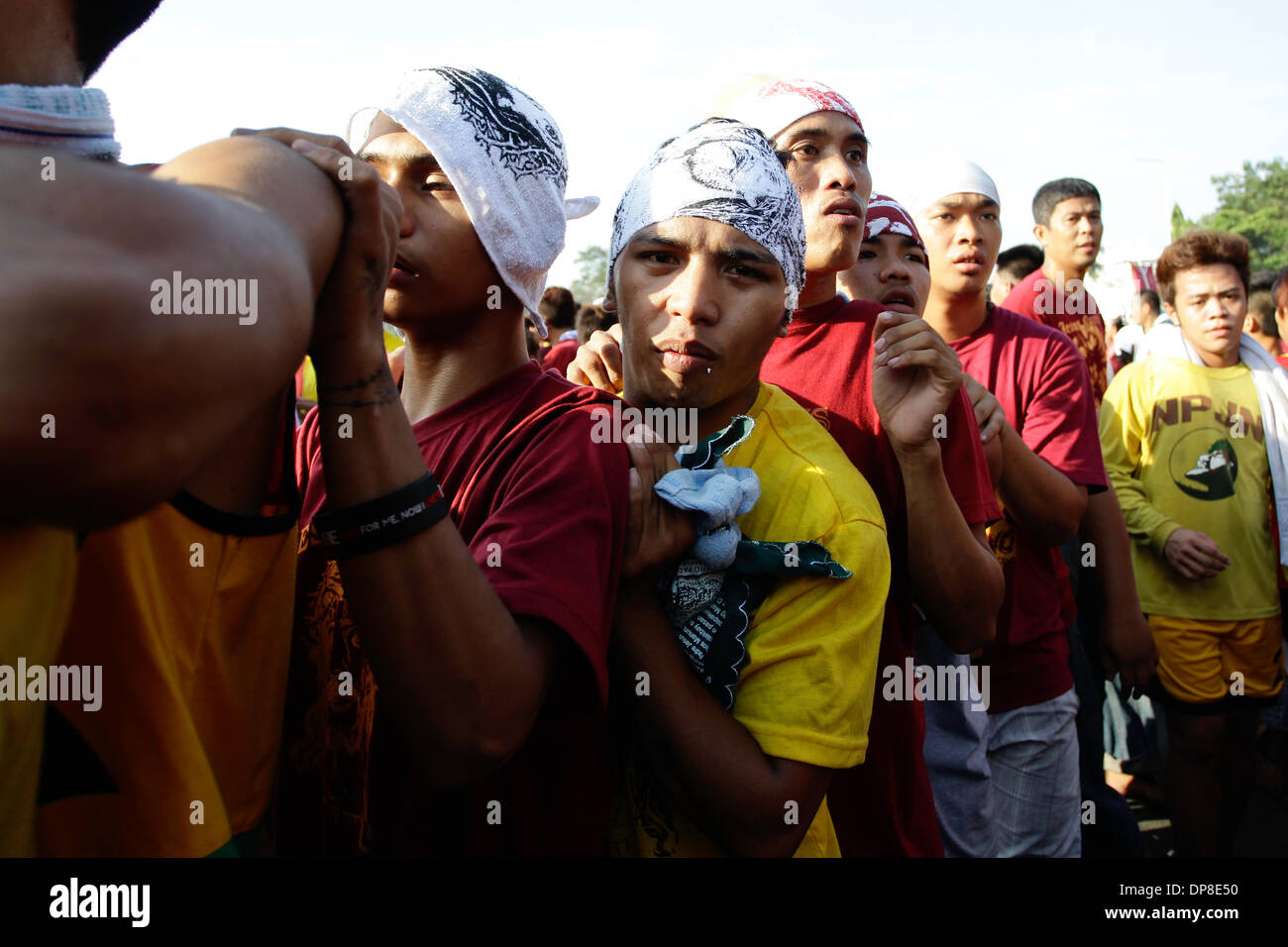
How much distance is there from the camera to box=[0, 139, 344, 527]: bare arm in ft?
2.07

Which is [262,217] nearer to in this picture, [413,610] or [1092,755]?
[413,610]

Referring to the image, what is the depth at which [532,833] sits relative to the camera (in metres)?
1.52

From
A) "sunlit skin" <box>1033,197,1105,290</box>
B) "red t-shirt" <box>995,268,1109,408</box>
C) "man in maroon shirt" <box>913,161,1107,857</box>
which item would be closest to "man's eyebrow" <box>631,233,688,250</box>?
"man in maroon shirt" <box>913,161,1107,857</box>

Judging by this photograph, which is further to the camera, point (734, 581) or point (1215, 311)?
point (1215, 311)

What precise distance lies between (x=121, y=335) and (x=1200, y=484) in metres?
5.36

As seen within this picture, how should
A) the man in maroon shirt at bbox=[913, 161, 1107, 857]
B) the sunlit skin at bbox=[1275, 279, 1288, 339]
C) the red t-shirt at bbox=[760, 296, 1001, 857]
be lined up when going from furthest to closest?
the sunlit skin at bbox=[1275, 279, 1288, 339], the man in maroon shirt at bbox=[913, 161, 1107, 857], the red t-shirt at bbox=[760, 296, 1001, 857]

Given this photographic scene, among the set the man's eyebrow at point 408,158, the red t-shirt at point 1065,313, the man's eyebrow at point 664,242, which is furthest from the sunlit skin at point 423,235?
the red t-shirt at point 1065,313

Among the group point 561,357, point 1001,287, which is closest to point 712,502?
point 561,357

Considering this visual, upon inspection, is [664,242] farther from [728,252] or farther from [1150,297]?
[1150,297]

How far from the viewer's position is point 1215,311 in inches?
200

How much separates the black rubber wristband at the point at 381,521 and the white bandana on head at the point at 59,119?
0.43 metres

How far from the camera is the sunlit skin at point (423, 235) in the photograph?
5.62ft

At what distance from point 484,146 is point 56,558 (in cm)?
109

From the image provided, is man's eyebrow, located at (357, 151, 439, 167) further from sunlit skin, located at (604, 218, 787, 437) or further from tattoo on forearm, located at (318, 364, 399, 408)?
tattoo on forearm, located at (318, 364, 399, 408)
